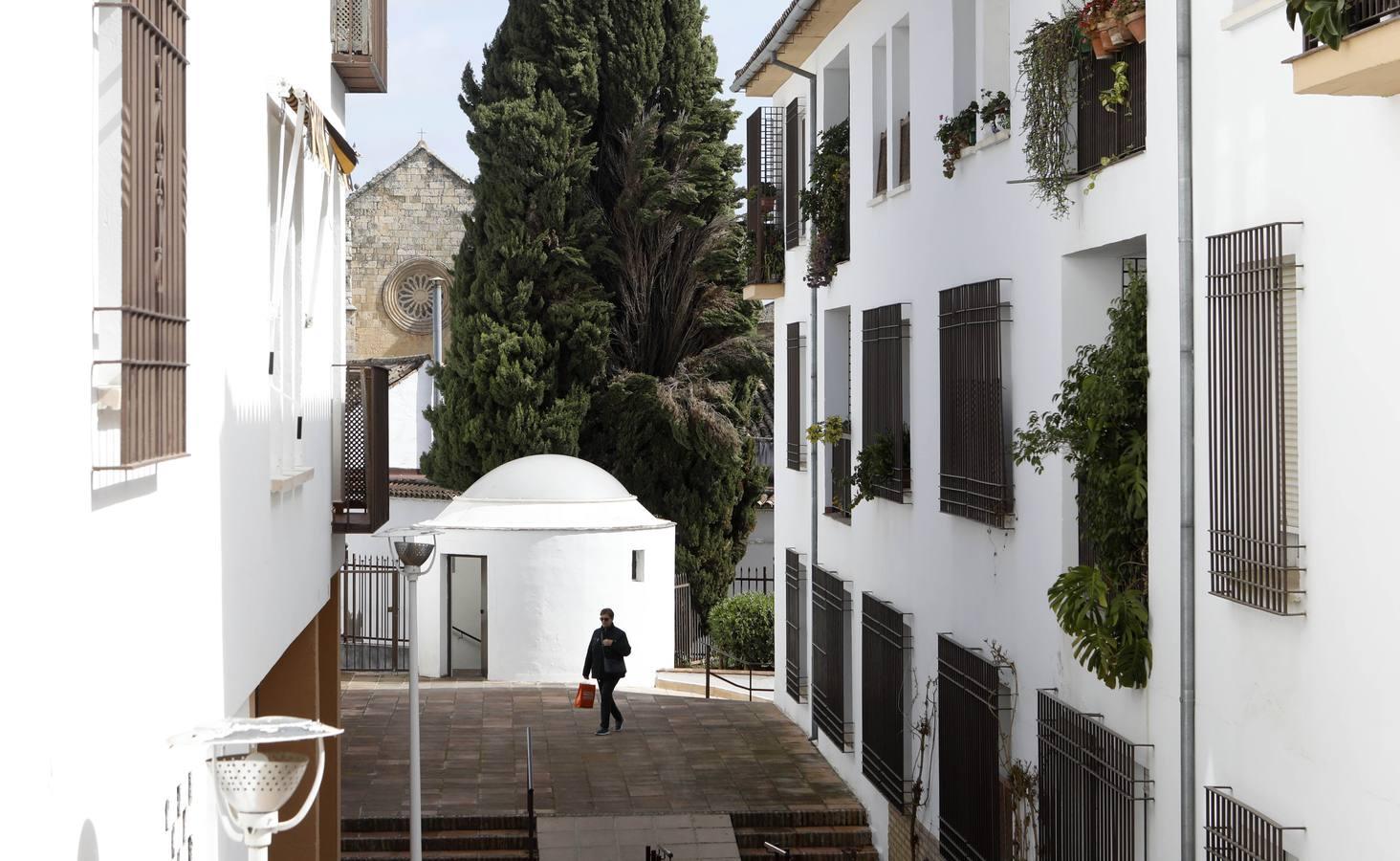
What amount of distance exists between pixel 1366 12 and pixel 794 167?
49.5 feet

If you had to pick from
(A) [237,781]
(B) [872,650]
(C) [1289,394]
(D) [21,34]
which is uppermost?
(D) [21,34]

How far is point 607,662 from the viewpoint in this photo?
64.5ft

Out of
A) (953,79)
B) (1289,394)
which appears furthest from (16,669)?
(953,79)

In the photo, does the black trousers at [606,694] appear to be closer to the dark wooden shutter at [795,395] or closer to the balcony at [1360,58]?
the dark wooden shutter at [795,395]

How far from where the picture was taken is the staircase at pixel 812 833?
15992mm

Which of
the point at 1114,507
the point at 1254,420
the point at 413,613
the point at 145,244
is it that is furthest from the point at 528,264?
the point at 145,244

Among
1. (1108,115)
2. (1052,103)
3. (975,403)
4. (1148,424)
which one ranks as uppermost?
(1052,103)

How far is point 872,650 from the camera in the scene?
16.5 metres

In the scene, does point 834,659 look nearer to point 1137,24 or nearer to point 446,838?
point 446,838

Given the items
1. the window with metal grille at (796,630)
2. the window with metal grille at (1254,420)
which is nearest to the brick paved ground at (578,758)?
the window with metal grille at (796,630)

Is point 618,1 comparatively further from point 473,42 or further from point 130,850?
point 130,850

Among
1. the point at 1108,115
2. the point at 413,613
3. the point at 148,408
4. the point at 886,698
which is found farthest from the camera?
the point at 886,698

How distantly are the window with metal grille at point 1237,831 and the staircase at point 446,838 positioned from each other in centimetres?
796

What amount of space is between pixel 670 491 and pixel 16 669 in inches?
1025
